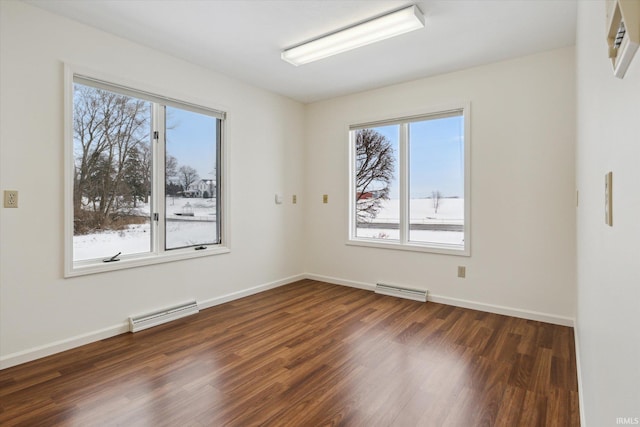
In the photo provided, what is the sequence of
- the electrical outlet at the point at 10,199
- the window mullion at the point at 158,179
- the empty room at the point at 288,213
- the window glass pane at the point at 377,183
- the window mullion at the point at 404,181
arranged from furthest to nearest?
the window glass pane at the point at 377,183, the window mullion at the point at 404,181, the window mullion at the point at 158,179, the electrical outlet at the point at 10,199, the empty room at the point at 288,213

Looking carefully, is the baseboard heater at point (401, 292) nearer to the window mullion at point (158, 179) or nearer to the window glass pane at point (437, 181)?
the window glass pane at point (437, 181)

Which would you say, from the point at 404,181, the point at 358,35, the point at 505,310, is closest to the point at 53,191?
the point at 358,35

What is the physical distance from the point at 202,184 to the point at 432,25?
2.80m

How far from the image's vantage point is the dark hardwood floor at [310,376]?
6.25ft

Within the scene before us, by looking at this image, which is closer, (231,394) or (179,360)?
(231,394)

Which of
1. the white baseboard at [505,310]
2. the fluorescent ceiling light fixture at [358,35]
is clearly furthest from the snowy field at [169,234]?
the white baseboard at [505,310]

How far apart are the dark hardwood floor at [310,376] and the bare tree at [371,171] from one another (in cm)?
168

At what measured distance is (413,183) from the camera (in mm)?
4285

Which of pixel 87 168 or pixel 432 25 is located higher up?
pixel 432 25

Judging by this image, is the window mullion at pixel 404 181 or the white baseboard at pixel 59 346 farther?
the window mullion at pixel 404 181

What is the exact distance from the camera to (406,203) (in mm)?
4328

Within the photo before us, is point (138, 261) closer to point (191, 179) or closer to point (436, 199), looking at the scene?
point (191, 179)

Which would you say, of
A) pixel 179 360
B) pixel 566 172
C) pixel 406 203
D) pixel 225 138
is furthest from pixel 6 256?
pixel 566 172

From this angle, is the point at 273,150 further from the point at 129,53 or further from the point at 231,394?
the point at 231,394
